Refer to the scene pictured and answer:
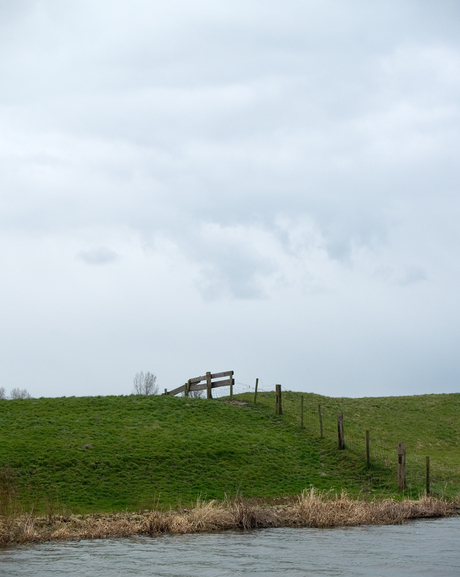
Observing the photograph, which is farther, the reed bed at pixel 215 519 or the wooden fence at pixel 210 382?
the wooden fence at pixel 210 382

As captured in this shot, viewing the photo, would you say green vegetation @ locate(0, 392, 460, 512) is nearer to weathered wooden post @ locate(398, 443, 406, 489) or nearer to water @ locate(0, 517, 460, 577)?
weathered wooden post @ locate(398, 443, 406, 489)

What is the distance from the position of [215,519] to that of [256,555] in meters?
4.08

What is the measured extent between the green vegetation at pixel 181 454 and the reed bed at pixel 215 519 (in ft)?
4.54

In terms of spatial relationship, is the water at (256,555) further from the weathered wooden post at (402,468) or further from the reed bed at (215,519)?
the weathered wooden post at (402,468)

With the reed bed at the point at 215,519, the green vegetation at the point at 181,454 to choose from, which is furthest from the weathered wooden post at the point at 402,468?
the reed bed at the point at 215,519

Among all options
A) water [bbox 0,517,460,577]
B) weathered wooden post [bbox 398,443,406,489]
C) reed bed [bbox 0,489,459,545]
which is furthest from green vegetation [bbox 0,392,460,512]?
water [bbox 0,517,460,577]

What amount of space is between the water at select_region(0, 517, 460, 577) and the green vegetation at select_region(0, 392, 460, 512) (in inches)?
150

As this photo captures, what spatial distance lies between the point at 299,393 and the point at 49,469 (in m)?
25.9

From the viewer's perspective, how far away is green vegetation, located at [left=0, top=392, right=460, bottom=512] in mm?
24234

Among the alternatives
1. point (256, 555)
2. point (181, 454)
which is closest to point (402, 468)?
point (181, 454)

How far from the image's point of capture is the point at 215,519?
19.6 metres

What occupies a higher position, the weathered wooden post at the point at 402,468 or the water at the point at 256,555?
the weathered wooden post at the point at 402,468

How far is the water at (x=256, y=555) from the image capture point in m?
14.0

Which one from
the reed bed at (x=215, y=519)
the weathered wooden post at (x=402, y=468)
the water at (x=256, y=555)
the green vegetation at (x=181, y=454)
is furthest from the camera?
the weathered wooden post at (x=402, y=468)
